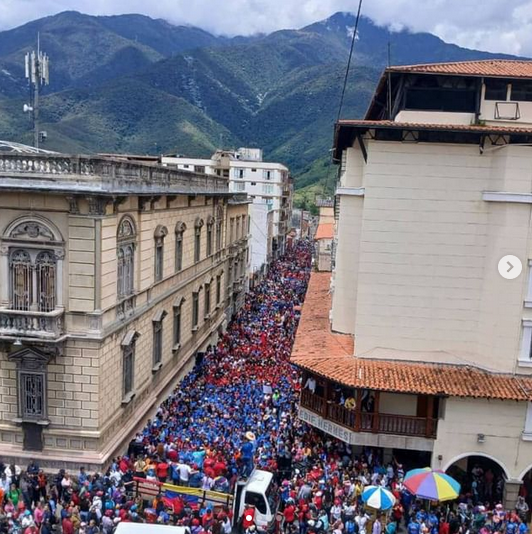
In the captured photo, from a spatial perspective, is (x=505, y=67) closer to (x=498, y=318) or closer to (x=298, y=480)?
(x=498, y=318)

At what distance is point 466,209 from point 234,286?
27.1m

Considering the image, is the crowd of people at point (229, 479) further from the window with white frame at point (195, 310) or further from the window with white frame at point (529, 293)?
the window with white frame at point (529, 293)

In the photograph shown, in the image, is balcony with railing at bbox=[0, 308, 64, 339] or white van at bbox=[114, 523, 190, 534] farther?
balcony with railing at bbox=[0, 308, 64, 339]

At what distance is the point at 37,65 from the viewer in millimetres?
28000

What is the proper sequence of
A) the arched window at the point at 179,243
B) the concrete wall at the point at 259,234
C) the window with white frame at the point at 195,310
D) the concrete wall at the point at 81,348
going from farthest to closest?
the concrete wall at the point at 259,234, the window with white frame at the point at 195,310, the arched window at the point at 179,243, the concrete wall at the point at 81,348

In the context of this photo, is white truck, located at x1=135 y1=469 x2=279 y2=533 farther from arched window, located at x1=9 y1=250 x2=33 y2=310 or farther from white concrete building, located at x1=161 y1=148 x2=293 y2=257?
white concrete building, located at x1=161 y1=148 x2=293 y2=257

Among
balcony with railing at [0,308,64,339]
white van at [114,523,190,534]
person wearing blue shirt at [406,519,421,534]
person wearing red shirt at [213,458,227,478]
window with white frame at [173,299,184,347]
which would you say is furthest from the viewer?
window with white frame at [173,299,184,347]

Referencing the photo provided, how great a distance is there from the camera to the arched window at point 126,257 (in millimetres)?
21250

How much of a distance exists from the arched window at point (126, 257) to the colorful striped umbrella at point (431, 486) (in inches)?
443

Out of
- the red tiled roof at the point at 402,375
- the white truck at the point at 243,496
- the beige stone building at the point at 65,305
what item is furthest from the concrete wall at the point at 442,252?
the beige stone building at the point at 65,305

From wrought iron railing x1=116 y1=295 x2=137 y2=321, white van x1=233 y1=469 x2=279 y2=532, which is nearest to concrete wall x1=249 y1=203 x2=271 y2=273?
wrought iron railing x1=116 y1=295 x2=137 y2=321

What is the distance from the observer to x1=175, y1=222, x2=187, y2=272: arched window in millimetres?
29094

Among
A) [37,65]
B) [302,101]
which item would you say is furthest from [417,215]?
[302,101]

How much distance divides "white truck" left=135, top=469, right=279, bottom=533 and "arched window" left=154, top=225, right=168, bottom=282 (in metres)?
9.57
